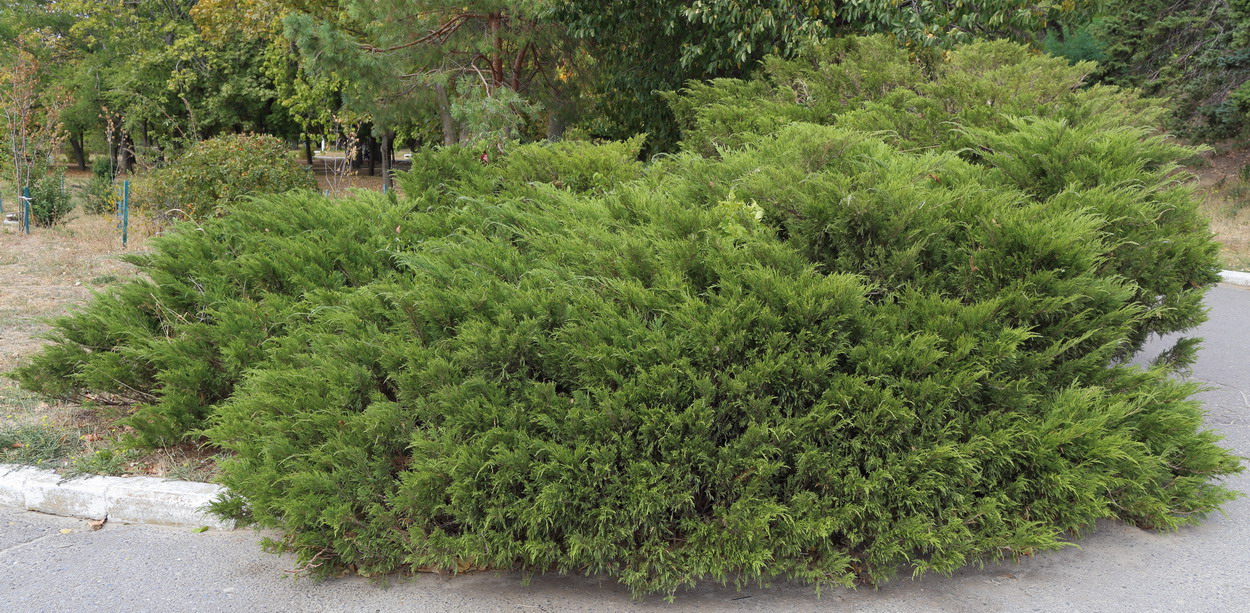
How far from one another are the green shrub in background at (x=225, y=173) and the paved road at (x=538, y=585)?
7.98 meters

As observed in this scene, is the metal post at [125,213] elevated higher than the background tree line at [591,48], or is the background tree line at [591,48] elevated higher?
the background tree line at [591,48]

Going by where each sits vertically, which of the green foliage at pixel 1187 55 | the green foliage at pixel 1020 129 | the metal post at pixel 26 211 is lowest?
the metal post at pixel 26 211

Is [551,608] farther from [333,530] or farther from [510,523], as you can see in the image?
[333,530]

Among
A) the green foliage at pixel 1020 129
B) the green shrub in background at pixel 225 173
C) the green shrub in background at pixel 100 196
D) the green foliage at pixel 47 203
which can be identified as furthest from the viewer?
the green shrub in background at pixel 100 196

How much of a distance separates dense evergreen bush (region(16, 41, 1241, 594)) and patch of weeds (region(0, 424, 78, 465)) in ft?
3.85

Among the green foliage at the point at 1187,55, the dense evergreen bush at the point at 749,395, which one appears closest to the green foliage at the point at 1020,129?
the dense evergreen bush at the point at 749,395

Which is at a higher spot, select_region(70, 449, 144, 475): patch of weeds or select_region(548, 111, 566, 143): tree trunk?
select_region(548, 111, 566, 143): tree trunk

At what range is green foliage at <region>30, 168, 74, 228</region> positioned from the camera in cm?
1462

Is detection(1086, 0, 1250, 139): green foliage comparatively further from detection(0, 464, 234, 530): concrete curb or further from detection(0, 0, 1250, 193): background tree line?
detection(0, 464, 234, 530): concrete curb

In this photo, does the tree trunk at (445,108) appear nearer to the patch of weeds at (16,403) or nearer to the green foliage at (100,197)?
the green foliage at (100,197)

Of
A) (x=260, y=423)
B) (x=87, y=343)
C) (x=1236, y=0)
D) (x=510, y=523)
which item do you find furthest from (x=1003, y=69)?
(x=1236, y=0)

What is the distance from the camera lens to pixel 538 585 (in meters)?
3.29

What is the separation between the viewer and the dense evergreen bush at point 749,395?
313 centimetres

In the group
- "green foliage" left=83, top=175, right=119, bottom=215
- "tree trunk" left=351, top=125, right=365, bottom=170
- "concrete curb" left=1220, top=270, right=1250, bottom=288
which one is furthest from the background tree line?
"concrete curb" left=1220, top=270, right=1250, bottom=288
